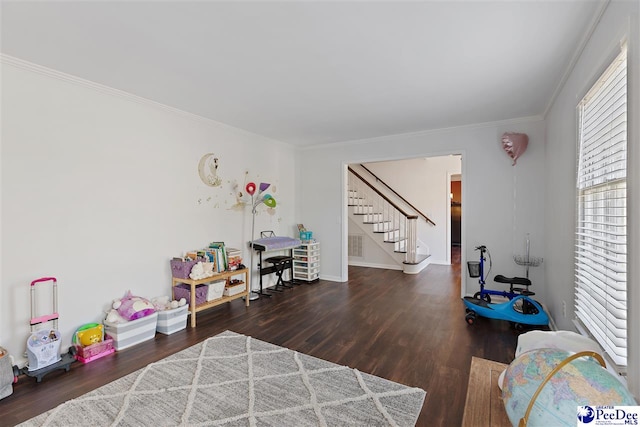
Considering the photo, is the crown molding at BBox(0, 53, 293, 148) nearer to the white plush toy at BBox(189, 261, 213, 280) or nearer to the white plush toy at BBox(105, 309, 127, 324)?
the white plush toy at BBox(189, 261, 213, 280)

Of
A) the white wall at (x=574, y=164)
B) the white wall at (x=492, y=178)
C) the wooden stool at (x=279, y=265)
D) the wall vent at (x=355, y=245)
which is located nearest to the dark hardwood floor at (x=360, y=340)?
the wooden stool at (x=279, y=265)

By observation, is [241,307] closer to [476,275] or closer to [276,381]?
[276,381]

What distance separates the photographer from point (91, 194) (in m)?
2.84

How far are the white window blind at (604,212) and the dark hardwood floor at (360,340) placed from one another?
93cm

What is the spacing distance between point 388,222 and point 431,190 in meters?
1.38

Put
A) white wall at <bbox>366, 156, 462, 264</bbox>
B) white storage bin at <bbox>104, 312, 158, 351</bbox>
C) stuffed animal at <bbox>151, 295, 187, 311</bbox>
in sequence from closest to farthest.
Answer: white storage bin at <bbox>104, 312, 158, 351</bbox>, stuffed animal at <bbox>151, 295, 187, 311</bbox>, white wall at <bbox>366, 156, 462, 264</bbox>

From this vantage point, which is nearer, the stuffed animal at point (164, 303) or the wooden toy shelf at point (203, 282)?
the stuffed animal at point (164, 303)

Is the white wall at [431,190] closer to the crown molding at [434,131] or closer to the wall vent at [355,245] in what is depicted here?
the wall vent at [355,245]

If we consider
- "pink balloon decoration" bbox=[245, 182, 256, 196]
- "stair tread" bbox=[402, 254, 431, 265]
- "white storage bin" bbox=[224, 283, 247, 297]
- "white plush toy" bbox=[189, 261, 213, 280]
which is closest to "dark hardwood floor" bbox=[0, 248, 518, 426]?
"white storage bin" bbox=[224, 283, 247, 297]

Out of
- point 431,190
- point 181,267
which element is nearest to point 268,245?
point 181,267

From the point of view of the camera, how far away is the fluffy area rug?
182cm

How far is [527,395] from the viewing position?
77 cm

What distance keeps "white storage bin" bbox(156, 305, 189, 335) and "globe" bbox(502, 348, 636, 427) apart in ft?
10.4

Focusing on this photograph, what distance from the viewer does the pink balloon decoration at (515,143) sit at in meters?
3.77
